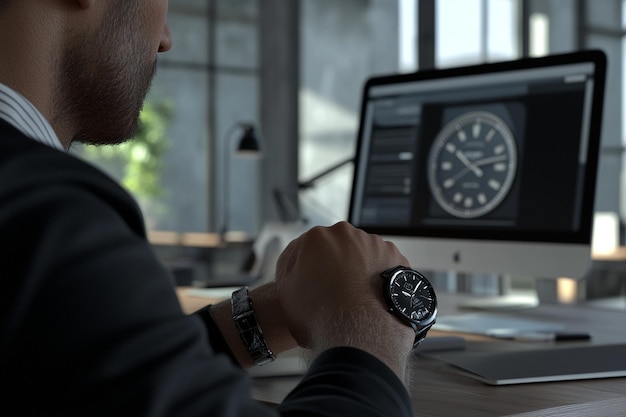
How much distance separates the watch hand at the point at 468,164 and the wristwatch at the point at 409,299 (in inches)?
37.9

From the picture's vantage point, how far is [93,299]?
57 cm

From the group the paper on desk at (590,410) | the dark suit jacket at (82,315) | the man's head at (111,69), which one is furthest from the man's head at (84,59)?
the paper on desk at (590,410)

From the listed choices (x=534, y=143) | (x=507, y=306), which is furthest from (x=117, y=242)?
(x=507, y=306)

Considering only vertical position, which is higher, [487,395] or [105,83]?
[105,83]

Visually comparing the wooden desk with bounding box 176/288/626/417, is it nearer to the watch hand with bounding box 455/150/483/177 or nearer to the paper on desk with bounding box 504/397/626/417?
the paper on desk with bounding box 504/397/626/417

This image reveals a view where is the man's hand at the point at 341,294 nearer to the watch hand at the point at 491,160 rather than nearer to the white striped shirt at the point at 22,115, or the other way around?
the white striped shirt at the point at 22,115

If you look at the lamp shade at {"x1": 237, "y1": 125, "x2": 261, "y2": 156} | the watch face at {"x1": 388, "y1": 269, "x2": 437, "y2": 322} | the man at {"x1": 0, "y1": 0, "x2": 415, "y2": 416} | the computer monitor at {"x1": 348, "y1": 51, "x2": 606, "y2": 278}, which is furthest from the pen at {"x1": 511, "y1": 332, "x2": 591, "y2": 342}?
the lamp shade at {"x1": 237, "y1": 125, "x2": 261, "y2": 156}

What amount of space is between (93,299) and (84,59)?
0.31 metres

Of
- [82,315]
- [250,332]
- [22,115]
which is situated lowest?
[250,332]

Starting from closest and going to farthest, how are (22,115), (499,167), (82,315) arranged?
(82,315), (22,115), (499,167)

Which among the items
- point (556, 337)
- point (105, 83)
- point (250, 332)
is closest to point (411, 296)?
point (250, 332)

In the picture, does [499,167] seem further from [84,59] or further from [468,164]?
[84,59]

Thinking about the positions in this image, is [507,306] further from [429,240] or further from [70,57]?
[70,57]

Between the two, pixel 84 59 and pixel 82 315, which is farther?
pixel 84 59
